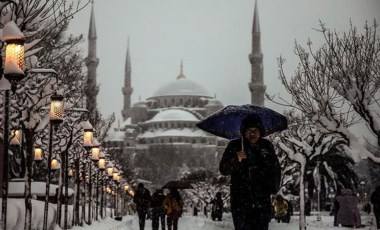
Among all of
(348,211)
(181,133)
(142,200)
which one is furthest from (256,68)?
(142,200)

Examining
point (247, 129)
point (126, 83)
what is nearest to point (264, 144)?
point (247, 129)

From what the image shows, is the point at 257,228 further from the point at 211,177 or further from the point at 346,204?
the point at 211,177

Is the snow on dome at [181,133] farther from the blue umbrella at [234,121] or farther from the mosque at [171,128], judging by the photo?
the blue umbrella at [234,121]

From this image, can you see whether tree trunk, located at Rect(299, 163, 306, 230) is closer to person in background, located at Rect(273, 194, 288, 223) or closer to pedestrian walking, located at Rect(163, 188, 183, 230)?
pedestrian walking, located at Rect(163, 188, 183, 230)

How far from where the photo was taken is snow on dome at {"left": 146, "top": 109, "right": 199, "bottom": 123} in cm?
10465

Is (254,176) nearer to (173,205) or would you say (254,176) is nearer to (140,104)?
(173,205)

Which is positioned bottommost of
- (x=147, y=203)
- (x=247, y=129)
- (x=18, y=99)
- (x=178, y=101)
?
(x=147, y=203)

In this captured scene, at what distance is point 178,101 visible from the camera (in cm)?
11544

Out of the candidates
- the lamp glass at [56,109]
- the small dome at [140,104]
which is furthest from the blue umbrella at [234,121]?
the small dome at [140,104]

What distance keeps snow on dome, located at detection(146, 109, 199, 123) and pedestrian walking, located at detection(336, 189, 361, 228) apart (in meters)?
90.2

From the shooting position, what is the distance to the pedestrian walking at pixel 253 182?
189 inches

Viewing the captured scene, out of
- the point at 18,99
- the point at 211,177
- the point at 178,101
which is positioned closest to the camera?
the point at 18,99

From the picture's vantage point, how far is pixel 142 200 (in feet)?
45.8

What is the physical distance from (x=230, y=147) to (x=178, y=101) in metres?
110
